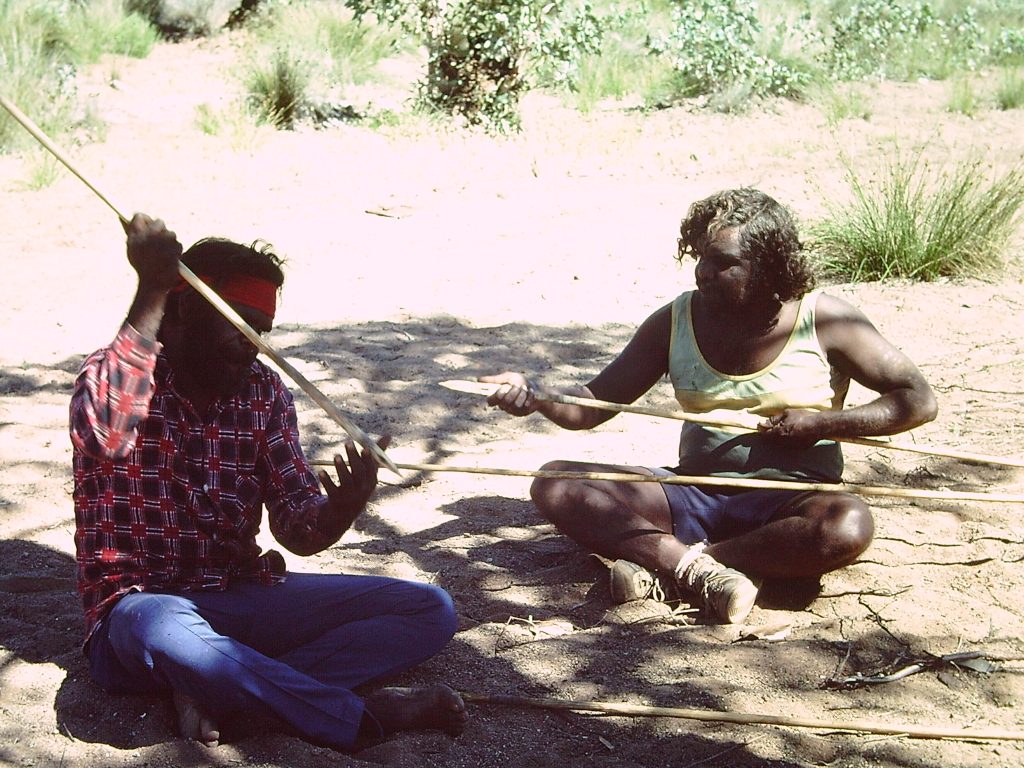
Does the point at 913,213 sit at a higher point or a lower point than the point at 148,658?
higher

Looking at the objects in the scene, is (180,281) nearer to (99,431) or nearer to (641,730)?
(99,431)

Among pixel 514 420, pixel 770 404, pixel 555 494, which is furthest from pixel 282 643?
pixel 514 420

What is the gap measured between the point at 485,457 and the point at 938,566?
161 cm

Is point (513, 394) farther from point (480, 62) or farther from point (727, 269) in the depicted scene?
point (480, 62)

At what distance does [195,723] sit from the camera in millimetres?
2373

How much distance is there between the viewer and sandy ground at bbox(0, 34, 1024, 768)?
2.55 metres

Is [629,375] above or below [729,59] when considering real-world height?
below

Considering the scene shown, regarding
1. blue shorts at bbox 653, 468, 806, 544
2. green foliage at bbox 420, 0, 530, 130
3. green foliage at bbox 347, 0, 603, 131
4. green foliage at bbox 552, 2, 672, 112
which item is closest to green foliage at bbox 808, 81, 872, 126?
green foliage at bbox 552, 2, 672, 112

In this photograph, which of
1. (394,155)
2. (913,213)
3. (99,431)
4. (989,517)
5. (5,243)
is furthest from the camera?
(394,155)

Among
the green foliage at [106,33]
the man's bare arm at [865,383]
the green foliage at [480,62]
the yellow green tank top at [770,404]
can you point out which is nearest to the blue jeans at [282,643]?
the yellow green tank top at [770,404]

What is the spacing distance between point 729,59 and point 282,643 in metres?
8.99

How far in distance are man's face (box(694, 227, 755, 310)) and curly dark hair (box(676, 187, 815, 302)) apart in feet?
0.05

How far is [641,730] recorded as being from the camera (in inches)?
100.0

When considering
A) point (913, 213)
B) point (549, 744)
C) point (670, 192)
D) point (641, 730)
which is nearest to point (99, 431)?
point (549, 744)
